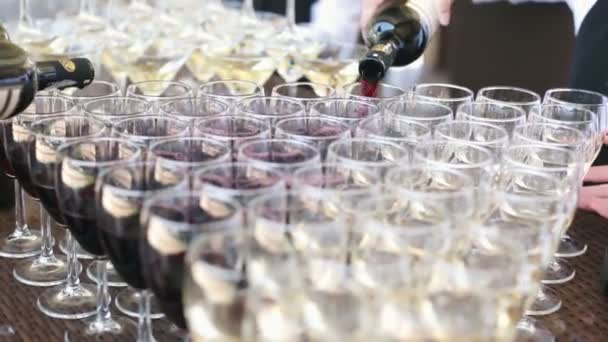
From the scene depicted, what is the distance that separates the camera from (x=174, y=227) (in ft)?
2.77

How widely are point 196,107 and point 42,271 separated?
329 mm

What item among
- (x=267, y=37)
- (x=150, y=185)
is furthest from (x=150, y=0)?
(x=150, y=185)

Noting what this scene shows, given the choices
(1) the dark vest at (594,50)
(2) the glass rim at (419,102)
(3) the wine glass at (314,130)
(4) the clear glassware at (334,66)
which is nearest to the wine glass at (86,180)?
(3) the wine glass at (314,130)

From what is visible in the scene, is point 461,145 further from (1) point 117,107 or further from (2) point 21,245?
(2) point 21,245

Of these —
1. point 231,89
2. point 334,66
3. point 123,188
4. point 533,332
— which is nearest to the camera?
point 123,188

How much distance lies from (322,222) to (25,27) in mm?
1366

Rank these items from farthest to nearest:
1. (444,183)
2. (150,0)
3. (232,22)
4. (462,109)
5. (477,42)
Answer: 1. (477,42)
2. (150,0)
3. (232,22)
4. (462,109)
5. (444,183)

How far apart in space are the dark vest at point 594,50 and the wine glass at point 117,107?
4.28 ft

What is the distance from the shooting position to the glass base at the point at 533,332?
44.7 inches

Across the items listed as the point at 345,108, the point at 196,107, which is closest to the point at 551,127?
the point at 345,108

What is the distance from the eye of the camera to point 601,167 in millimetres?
1567

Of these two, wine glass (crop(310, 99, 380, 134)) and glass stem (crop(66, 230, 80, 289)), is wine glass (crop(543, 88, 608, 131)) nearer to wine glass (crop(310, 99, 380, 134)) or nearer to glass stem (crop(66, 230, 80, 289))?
wine glass (crop(310, 99, 380, 134))

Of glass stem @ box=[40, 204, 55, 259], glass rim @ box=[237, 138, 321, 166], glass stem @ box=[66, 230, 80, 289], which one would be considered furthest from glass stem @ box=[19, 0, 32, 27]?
glass rim @ box=[237, 138, 321, 166]

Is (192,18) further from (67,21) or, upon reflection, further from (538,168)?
(538,168)
